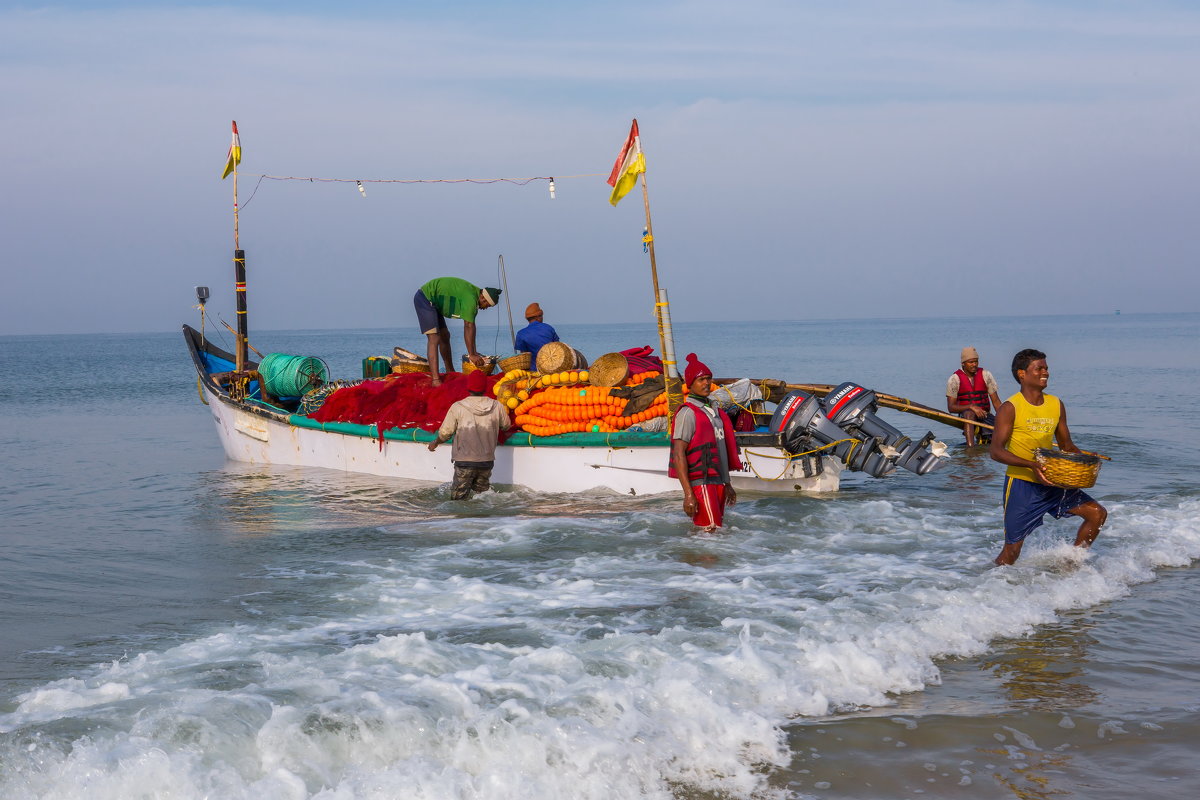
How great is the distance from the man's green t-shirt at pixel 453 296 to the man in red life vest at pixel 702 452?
4.67 metres

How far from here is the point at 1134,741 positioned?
4605mm

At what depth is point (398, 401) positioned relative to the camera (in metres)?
12.1

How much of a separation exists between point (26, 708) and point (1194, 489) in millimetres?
11724

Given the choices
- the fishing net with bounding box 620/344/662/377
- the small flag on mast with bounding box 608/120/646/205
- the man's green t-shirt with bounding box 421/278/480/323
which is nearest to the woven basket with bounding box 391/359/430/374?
the man's green t-shirt with bounding box 421/278/480/323

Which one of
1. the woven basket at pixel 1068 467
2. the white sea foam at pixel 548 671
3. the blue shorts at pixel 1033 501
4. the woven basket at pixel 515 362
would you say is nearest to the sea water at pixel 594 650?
the white sea foam at pixel 548 671

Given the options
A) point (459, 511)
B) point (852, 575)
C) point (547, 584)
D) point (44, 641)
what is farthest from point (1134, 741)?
point (459, 511)

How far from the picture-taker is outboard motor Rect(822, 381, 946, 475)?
9.80 metres

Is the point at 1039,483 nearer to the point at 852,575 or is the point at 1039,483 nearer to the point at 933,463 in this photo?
the point at 852,575

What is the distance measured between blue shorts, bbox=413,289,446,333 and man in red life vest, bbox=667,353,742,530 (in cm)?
487

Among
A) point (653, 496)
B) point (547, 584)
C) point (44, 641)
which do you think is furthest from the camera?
point (653, 496)

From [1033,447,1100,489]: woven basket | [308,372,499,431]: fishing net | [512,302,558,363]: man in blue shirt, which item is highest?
[512,302,558,363]: man in blue shirt

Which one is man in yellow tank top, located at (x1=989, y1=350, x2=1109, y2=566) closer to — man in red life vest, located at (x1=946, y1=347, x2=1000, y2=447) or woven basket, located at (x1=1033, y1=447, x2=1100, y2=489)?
woven basket, located at (x1=1033, y1=447, x2=1100, y2=489)

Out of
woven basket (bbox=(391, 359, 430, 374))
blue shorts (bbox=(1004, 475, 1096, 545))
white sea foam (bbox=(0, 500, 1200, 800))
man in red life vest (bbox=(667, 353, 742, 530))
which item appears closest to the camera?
white sea foam (bbox=(0, 500, 1200, 800))

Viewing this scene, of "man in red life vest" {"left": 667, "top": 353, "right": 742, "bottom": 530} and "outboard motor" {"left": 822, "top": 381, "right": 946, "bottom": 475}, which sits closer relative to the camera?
"man in red life vest" {"left": 667, "top": 353, "right": 742, "bottom": 530}
